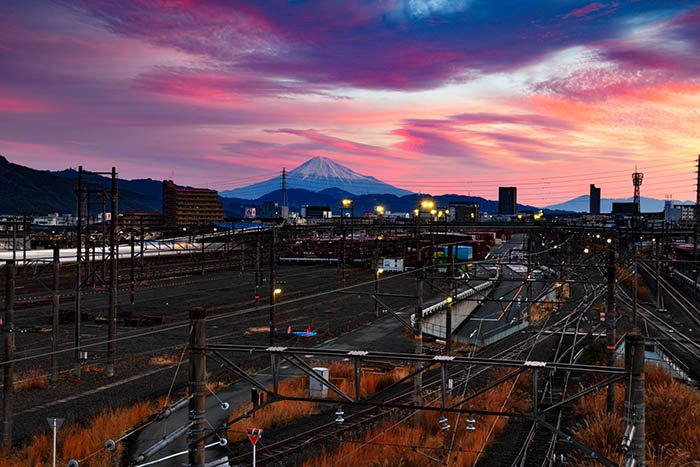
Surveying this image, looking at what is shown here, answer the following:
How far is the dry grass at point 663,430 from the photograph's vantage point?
48.9 feet

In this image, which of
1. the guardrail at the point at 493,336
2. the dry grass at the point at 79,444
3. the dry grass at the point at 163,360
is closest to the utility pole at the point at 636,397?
the dry grass at the point at 79,444

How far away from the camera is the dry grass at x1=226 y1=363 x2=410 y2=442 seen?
18938 mm

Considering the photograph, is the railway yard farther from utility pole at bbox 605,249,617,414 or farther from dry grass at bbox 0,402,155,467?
dry grass at bbox 0,402,155,467

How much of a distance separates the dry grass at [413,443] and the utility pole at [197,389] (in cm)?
613

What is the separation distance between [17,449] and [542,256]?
64.3 m

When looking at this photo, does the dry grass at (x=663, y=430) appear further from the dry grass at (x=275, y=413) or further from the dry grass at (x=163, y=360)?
the dry grass at (x=163, y=360)

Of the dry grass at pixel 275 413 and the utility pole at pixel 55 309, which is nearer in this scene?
the dry grass at pixel 275 413

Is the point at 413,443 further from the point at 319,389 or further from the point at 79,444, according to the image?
the point at 79,444

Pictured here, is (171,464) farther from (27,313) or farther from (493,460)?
(27,313)

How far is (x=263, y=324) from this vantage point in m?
36.7

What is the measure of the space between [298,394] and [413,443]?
6.54 meters

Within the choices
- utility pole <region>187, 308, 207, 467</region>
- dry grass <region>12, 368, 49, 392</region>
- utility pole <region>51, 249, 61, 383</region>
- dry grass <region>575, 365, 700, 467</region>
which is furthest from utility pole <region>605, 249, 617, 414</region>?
dry grass <region>12, 368, 49, 392</region>

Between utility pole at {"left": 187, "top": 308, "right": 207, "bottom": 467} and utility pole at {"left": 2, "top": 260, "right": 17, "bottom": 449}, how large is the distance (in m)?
8.33

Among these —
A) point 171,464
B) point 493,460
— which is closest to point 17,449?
point 171,464
